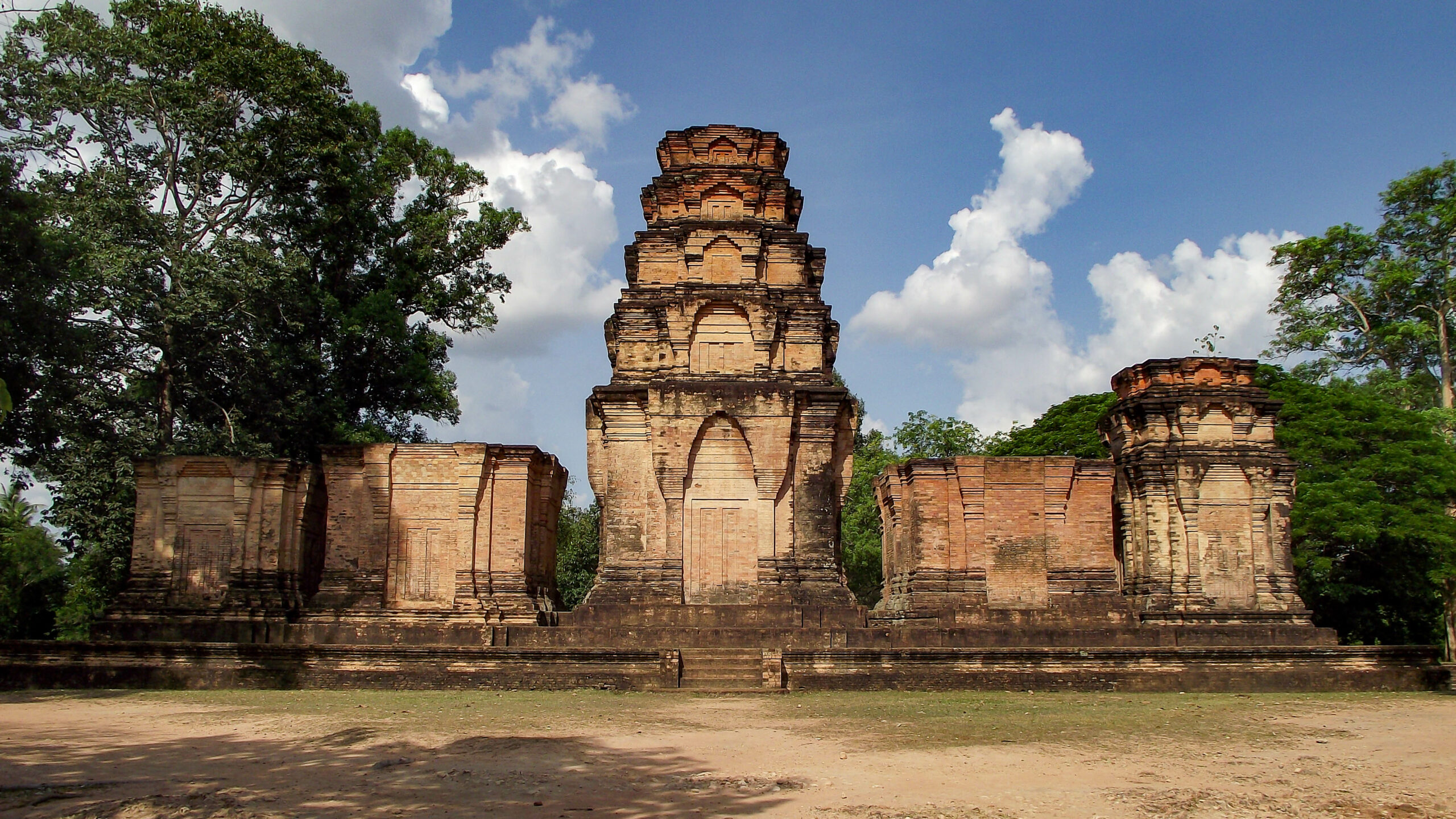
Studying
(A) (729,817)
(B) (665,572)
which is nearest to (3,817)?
(A) (729,817)

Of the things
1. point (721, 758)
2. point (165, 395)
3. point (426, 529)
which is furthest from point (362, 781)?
point (165, 395)

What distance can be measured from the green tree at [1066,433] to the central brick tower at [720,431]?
1374 cm

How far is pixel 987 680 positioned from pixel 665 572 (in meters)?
5.98

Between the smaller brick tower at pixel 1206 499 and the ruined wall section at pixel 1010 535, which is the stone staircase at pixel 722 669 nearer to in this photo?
the ruined wall section at pixel 1010 535

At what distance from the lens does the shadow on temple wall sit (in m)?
7.22

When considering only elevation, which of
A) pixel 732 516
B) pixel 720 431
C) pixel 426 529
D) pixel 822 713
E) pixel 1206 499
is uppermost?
pixel 720 431

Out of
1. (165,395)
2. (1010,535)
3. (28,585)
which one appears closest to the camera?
(1010,535)

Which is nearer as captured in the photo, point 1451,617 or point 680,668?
point 680,668

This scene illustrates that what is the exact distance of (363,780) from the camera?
8234 mm

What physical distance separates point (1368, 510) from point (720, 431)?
1518 cm

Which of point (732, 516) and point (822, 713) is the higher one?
point (732, 516)

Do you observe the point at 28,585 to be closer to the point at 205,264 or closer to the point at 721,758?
the point at 205,264

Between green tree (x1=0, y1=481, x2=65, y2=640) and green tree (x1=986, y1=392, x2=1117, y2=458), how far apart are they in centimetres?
2896

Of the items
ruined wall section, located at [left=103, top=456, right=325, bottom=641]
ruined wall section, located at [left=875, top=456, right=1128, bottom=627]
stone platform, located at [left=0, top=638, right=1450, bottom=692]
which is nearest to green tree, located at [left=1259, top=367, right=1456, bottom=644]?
ruined wall section, located at [left=875, top=456, right=1128, bottom=627]
